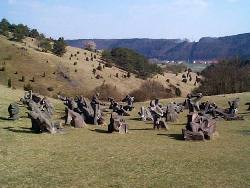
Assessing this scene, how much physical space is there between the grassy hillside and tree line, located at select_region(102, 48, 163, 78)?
26.3 ft

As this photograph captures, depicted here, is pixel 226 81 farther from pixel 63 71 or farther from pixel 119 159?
pixel 119 159

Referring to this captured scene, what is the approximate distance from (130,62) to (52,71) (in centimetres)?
4077

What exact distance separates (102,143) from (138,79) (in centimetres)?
11502

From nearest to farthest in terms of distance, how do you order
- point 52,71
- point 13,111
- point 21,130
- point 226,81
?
point 21,130 → point 13,111 → point 226,81 → point 52,71

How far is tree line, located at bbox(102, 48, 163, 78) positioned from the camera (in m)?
154

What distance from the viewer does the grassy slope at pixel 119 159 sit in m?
20.0

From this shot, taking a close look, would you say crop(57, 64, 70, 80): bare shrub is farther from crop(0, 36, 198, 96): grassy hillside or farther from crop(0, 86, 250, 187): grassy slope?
crop(0, 86, 250, 187): grassy slope

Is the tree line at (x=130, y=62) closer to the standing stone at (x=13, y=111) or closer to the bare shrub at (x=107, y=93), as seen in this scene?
the bare shrub at (x=107, y=93)

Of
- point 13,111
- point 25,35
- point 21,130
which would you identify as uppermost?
point 25,35

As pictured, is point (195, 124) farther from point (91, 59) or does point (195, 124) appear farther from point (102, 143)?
point (91, 59)

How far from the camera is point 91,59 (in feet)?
498

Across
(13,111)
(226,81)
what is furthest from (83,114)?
(226,81)

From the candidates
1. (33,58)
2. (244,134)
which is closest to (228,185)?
(244,134)

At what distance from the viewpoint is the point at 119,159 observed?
24156mm
